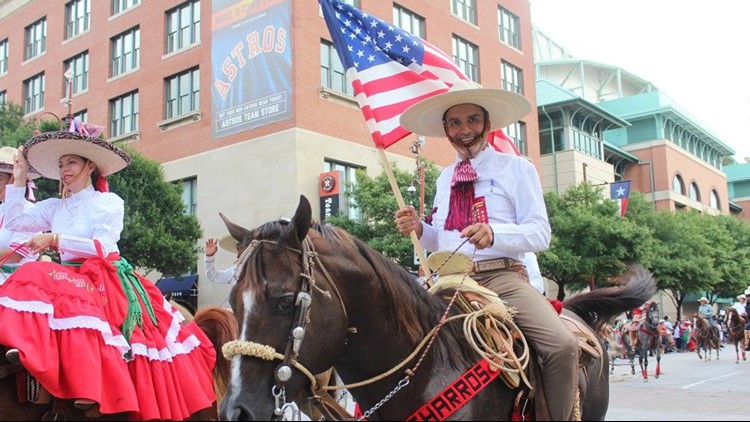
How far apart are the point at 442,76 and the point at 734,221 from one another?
2158 inches

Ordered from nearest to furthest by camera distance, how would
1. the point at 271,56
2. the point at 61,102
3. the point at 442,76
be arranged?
the point at 442,76 < the point at 271,56 < the point at 61,102

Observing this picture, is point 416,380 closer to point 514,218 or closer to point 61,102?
point 514,218

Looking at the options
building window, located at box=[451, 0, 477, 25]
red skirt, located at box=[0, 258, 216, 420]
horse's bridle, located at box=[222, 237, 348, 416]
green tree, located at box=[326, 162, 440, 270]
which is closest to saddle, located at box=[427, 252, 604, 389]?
horse's bridle, located at box=[222, 237, 348, 416]

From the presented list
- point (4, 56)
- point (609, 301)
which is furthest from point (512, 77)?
point (609, 301)

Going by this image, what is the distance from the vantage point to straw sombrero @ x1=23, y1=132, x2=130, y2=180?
15.6 ft

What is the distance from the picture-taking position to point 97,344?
13.9 ft

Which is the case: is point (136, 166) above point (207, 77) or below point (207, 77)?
below

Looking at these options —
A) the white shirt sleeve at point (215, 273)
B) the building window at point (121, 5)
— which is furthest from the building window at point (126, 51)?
the white shirt sleeve at point (215, 273)

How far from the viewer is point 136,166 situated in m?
24.1

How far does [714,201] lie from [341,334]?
74190mm

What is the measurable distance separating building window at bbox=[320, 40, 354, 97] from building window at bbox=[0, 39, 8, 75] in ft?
76.8

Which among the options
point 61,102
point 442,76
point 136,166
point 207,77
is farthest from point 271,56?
point 442,76

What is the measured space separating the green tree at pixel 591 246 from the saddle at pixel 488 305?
84.3ft

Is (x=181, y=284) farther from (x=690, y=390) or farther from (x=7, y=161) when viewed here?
(x=7, y=161)
